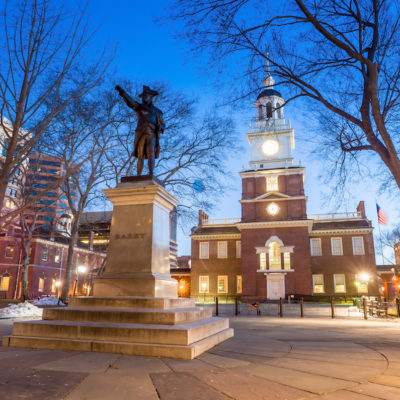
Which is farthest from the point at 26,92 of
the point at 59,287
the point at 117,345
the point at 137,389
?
the point at 59,287

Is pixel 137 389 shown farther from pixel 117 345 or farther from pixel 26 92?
pixel 26 92

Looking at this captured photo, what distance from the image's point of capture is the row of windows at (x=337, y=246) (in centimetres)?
4116

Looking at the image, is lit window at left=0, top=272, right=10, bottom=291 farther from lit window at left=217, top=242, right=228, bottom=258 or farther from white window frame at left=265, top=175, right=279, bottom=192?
white window frame at left=265, top=175, right=279, bottom=192

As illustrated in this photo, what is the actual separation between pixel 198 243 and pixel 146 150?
3690 centimetres

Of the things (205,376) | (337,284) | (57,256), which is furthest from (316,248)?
(205,376)

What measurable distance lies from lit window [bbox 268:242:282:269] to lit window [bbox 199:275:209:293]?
31.0ft

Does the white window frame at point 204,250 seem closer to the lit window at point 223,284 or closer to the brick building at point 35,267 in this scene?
the lit window at point 223,284

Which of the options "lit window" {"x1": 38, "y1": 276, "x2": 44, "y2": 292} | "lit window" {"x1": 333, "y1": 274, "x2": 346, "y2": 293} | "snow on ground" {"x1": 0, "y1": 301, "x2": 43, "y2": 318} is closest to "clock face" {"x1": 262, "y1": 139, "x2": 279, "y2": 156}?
"lit window" {"x1": 333, "y1": 274, "x2": 346, "y2": 293}

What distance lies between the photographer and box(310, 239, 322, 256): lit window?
139 ft

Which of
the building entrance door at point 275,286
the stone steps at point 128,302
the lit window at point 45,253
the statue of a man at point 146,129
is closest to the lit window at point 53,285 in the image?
the lit window at point 45,253

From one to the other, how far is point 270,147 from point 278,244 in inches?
522

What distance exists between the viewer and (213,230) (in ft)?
149

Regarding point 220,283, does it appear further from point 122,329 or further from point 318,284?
point 122,329

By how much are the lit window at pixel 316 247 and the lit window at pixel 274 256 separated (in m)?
6.45
